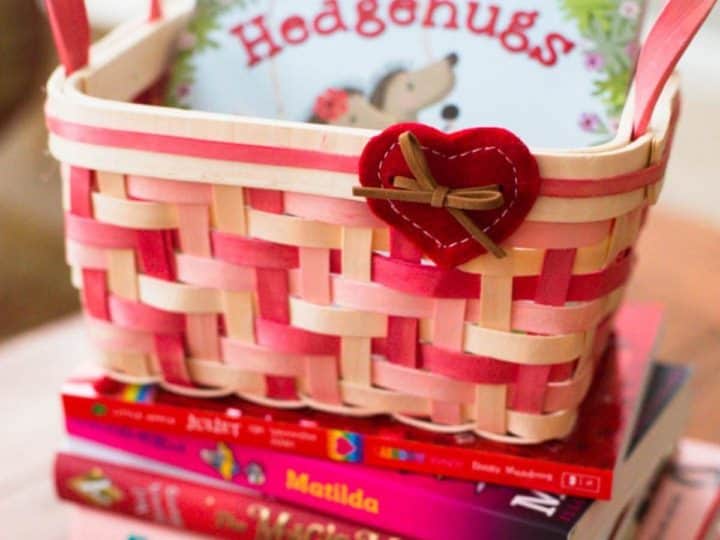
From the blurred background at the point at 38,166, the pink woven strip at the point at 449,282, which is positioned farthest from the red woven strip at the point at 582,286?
the blurred background at the point at 38,166

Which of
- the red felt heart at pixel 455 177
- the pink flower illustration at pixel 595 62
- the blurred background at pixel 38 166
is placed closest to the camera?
the red felt heart at pixel 455 177

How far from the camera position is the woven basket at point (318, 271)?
18.2 inches

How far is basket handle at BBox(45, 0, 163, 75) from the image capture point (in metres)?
0.52

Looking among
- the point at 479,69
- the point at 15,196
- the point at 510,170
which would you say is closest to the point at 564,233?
Answer: the point at 510,170

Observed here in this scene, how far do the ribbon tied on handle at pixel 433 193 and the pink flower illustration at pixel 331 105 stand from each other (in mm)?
142

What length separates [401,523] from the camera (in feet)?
1.75

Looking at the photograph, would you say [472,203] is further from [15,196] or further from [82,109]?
[15,196]

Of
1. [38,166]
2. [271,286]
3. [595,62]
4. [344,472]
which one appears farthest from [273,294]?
[38,166]

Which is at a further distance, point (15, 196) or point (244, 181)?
point (15, 196)

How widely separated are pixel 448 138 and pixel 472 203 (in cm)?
3

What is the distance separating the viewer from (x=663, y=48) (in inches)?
17.8

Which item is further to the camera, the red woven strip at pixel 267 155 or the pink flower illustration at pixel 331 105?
the pink flower illustration at pixel 331 105

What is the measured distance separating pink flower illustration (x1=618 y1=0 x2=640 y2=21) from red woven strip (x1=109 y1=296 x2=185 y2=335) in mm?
280

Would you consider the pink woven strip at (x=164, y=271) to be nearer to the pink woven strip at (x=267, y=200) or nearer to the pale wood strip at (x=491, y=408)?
the pink woven strip at (x=267, y=200)
